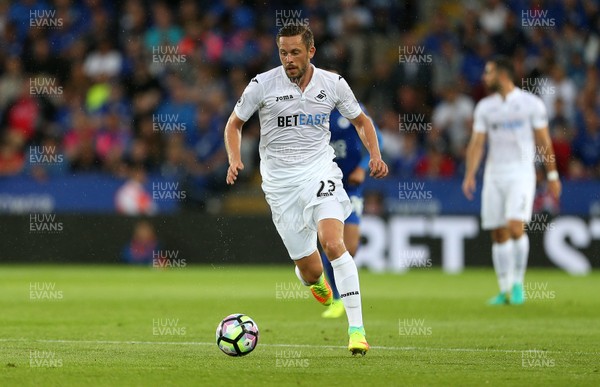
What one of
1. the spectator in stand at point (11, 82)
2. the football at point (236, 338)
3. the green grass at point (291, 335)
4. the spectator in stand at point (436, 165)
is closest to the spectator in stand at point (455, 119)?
the spectator in stand at point (436, 165)

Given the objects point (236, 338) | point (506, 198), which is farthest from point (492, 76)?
point (236, 338)

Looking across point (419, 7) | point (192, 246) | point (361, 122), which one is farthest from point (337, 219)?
point (419, 7)

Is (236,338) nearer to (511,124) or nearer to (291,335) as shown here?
(291,335)

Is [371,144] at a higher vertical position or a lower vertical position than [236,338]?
higher

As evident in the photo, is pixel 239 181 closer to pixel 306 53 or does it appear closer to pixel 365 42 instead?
pixel 365 42

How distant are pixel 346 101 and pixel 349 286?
5.03 ft

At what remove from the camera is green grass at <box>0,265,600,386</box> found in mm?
7793

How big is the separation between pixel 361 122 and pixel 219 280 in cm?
964

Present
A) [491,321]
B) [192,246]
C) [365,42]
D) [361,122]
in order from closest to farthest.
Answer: [361,122]
[491,321]
[192,246]
[365,42]

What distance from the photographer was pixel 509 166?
1471cm

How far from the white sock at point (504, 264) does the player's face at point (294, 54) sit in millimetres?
6122

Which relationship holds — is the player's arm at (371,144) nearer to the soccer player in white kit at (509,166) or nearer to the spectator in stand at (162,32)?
the soccer player in white kit at (509,166)

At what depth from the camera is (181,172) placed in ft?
72.4

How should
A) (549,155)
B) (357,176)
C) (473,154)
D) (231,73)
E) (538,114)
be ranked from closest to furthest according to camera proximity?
(357,176) → (549,155) → (538,114) → (473,154) → (231,73)
